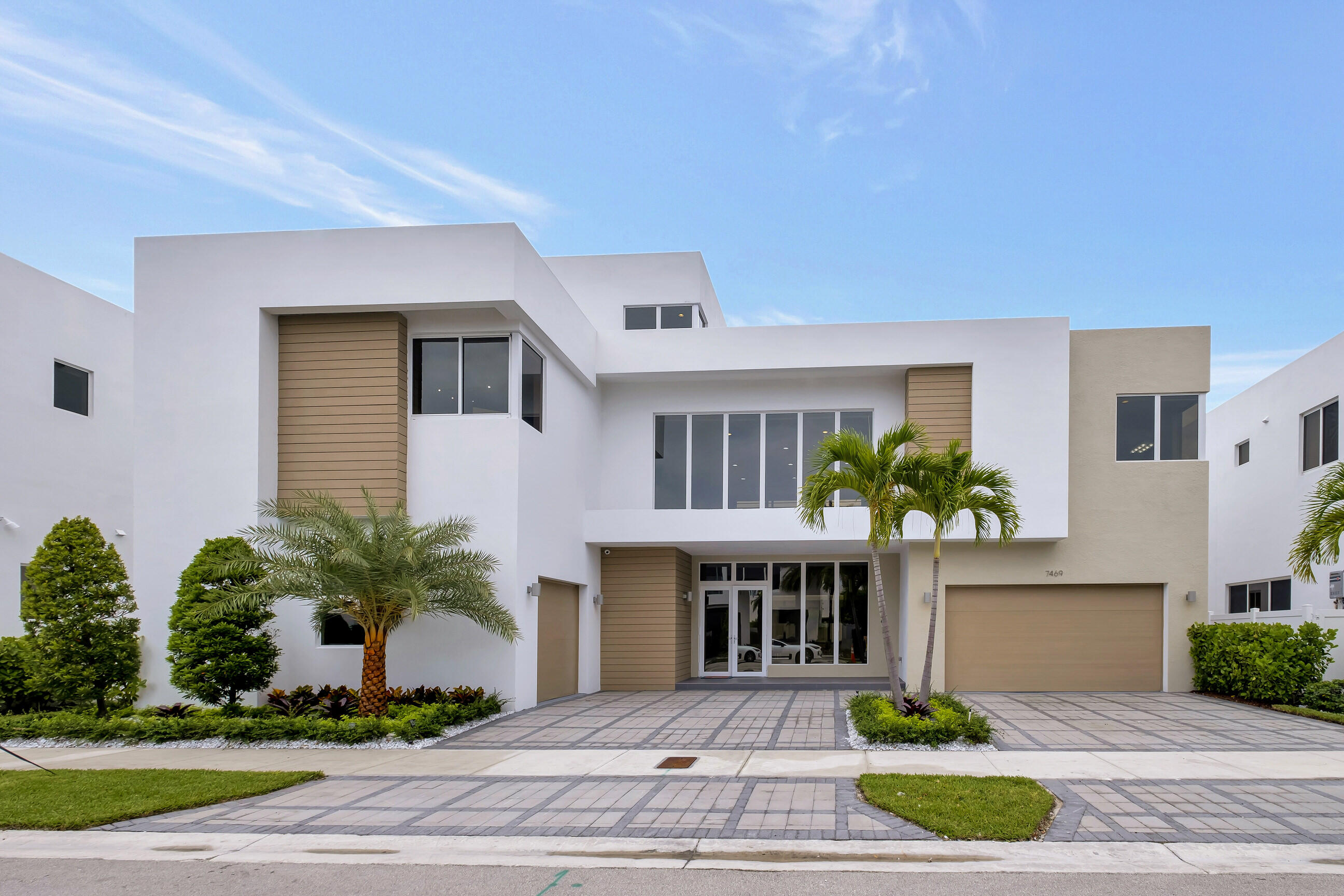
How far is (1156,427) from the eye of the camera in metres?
17.3

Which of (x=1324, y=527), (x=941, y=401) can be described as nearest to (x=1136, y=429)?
(x=941, y=401)

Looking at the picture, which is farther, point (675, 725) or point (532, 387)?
point (532, 387)

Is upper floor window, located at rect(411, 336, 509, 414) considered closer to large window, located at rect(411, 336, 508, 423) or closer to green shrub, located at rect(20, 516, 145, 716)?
large window, located at rect(411, 336, 508, 423)

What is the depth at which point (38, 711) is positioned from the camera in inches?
495

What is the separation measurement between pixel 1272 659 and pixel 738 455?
9610mm

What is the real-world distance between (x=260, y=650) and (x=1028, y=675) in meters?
13.3

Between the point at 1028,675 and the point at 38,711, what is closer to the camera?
the point at 38,711

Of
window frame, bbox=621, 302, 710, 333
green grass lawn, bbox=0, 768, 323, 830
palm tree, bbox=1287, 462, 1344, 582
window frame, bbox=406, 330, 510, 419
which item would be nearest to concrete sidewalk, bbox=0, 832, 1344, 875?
green grass lawn, bbox=0, 768, 323, 830

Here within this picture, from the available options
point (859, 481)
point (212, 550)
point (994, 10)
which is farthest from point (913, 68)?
point (212, 550)

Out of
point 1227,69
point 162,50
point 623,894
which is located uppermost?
point 1227,69

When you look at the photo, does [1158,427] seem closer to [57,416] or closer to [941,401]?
[941,401]

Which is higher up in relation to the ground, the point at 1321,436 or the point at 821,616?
the point at 1321,436

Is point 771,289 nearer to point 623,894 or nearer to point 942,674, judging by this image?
point 942,674

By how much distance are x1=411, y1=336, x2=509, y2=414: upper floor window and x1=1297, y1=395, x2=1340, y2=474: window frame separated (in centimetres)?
1640
